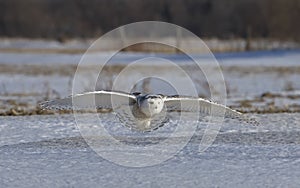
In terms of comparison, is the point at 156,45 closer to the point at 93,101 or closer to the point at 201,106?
the point at 201,106

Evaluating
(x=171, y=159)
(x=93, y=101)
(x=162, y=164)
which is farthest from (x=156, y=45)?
(x=162, y=164)

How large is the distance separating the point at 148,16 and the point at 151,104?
2133 inches

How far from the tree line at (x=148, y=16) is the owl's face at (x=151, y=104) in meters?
39.4

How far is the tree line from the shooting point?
52281 mm

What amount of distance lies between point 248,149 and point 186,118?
11.0 feet

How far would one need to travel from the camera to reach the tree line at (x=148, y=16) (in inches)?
2058

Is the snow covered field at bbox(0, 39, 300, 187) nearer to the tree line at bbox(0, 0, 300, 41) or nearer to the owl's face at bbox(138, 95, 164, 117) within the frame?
the owl's face at bbox(138, 95, 164, 117)

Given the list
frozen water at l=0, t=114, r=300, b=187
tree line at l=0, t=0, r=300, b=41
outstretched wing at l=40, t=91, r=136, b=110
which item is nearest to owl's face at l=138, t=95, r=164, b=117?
outstretched wing at l=40, t=91, r=136, b=110

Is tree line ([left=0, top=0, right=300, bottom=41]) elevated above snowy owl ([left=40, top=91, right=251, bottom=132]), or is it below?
above

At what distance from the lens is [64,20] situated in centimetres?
6338

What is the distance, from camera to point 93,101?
10438mm

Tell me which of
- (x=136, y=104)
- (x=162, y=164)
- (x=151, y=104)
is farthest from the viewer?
(x=136, y=104)

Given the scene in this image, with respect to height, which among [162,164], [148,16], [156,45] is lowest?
[162,164]

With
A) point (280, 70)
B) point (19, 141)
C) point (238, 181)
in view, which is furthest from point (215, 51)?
point (238, 181)
